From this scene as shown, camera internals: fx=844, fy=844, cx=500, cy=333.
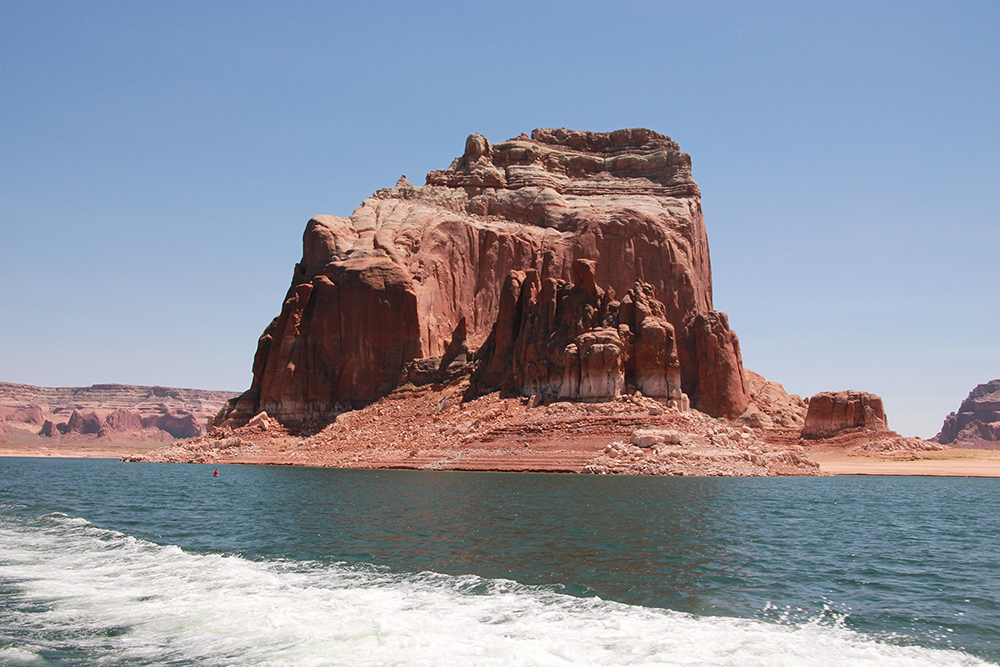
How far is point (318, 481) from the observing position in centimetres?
4716

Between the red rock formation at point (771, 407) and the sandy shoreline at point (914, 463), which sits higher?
the red rock formation at point (771, 407)

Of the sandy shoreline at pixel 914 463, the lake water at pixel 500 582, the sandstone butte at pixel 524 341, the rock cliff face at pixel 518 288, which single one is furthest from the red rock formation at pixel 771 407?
the lake water at pixel 500 582

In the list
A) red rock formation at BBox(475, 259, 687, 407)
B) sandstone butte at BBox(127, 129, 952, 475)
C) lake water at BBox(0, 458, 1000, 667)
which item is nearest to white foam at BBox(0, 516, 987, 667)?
lake water at BBox(0, 458, 1000, 667)

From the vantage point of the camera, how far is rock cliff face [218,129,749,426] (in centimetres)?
6188

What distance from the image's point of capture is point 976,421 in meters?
171

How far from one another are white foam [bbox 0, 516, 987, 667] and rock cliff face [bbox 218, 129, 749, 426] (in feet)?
134

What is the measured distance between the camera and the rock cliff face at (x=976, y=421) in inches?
6280

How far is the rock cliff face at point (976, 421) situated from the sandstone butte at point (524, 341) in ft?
295

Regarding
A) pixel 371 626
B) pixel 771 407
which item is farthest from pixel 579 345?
pixel 371 626

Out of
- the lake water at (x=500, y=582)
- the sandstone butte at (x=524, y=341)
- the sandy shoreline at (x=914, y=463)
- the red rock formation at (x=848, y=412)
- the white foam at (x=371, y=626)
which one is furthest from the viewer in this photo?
the red rock formation at (x=848, y=412)

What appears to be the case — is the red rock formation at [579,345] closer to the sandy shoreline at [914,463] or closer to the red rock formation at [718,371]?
the sandy shoreline at [914,463]

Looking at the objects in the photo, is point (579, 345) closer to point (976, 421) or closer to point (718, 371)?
point (718, 371)

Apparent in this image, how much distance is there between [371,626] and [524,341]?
50686mm

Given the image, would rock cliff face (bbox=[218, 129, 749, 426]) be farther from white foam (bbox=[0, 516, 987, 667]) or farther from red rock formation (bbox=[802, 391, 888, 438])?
white foam (bbox=[0, 516, 987, 667])
